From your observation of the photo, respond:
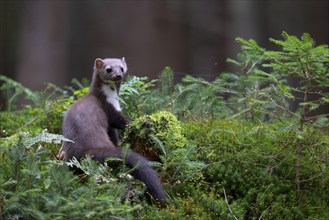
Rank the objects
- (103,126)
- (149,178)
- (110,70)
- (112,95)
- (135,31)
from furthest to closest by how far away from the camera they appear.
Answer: (135,31) → (110,70) → (112,95) → (103,126) → (149,178)

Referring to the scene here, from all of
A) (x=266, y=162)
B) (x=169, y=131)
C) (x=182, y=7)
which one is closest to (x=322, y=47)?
(x=266, y=162)

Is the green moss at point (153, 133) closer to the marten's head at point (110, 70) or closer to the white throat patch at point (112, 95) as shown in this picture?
the white throat patch at point (112, 95)

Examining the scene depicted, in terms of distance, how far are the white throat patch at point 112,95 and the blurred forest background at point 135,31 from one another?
6.52 meters

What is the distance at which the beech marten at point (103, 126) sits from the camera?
505 cm

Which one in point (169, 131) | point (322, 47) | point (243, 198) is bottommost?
point (243, 198)

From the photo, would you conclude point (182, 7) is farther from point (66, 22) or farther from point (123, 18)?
point (66, 22)

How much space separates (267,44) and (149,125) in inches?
315

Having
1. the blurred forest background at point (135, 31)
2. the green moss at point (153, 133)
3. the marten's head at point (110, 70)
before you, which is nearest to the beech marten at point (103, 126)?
the marten's head at point (110, 70)

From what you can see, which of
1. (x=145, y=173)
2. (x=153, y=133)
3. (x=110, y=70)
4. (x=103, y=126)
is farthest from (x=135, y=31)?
(x=145, y=173)

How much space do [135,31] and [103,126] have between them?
847cm

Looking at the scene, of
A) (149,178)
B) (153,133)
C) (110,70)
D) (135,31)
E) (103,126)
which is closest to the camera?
(149,178)

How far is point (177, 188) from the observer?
5348mm

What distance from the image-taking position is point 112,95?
6.64m

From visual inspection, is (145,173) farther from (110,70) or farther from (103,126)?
(110,70)
